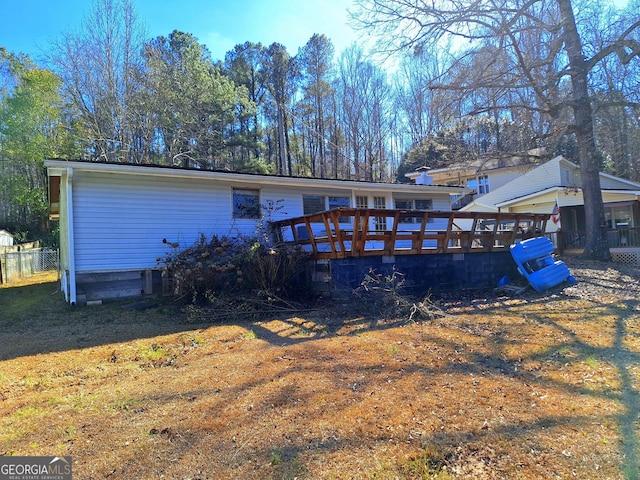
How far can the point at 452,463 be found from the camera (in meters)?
2.37

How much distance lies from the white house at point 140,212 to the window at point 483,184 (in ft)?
62.0

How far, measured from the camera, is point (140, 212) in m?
9.04

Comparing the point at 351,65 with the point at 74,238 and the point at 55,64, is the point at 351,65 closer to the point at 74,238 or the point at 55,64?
the point at 55,64

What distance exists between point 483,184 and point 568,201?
346 inches

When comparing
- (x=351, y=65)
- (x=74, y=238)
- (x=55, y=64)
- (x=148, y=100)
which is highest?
(x=351, y=65)

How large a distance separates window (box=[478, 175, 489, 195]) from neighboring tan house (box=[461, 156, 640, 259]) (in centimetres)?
489

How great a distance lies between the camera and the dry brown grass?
241cm

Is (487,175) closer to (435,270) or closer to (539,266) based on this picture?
(539,266)

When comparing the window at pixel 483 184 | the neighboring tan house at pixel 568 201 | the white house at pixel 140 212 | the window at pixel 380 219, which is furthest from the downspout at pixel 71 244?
the window at pixel 483 184

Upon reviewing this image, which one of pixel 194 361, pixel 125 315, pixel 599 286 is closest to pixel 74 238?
pixel 125 315

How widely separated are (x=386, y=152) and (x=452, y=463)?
3006cm

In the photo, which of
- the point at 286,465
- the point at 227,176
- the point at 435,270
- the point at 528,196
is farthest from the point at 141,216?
the point at 528,196

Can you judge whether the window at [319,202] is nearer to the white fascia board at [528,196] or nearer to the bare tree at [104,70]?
the white fascia board at [528,196]

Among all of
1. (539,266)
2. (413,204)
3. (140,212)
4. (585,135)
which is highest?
(585,135)
